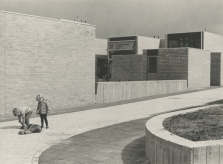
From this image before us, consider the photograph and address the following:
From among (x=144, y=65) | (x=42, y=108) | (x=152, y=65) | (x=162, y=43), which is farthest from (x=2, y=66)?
(x=162, y=43)

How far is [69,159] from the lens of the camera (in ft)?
26.6

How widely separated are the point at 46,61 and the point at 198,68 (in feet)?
55.9

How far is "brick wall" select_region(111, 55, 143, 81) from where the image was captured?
3459cm

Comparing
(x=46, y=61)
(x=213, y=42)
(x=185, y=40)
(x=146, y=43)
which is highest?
(x=146, y=43)

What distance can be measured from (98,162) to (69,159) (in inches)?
30.8

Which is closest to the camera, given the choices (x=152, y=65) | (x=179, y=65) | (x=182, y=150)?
(x=182, y=150)

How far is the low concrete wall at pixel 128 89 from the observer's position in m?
21.5

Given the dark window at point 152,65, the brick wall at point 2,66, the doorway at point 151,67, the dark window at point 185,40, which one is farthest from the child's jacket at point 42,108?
the dark window at point 185,40

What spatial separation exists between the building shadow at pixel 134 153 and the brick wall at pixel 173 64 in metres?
20.9

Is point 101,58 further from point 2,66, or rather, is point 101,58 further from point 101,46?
point 2,66

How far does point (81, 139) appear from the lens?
415 inches

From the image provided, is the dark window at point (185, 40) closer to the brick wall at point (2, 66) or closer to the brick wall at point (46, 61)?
the brick wall at point (46, 61)

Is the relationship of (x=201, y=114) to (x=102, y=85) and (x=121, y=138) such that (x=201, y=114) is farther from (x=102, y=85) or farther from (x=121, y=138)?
(x=102, y=85)

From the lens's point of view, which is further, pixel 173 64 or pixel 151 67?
pixel 151 67
